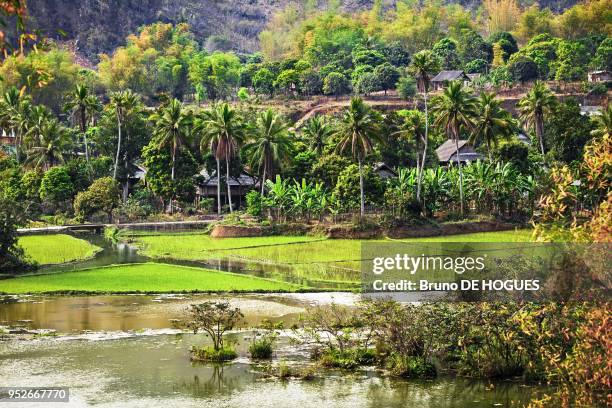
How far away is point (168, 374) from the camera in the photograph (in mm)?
24312

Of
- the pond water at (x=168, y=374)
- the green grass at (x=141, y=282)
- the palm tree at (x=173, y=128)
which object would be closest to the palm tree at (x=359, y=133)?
the palm tree at (x=173, y=128)

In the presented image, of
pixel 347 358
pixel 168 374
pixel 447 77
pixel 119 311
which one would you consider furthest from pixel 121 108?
pixel 347 358

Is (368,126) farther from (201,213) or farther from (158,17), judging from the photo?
(158,17)

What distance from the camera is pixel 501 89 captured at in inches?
4503

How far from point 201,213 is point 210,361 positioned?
48.2 meters

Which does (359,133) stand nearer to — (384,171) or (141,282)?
(384,171)

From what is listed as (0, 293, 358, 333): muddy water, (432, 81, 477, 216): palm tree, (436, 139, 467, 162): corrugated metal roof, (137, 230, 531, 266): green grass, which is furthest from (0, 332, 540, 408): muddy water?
(436, 139, 467, 162): corrugated metal roof

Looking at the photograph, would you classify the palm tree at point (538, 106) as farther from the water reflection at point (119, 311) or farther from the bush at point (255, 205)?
the water reflection at point (119, 311)

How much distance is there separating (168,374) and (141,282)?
16862 millimetres

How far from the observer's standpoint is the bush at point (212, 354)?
25719 millimetres

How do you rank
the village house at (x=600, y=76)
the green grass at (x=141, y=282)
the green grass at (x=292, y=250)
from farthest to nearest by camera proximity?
the village house at (x=600, y=76) → the green grass at (x=292, y=250) → the green grass at (x=141, y=282)

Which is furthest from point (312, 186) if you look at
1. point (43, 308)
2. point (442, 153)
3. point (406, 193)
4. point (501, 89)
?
point (501, 89)

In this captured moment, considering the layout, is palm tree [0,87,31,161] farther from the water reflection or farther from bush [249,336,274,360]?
bush [249,336,274,360]

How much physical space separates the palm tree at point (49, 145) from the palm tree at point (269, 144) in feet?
58.8
